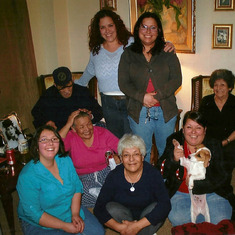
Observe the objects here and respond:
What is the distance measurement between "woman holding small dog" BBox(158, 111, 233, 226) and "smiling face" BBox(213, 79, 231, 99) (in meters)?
0.88

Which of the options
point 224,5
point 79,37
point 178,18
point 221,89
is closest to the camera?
point 221,89

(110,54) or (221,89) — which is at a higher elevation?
(110,54)

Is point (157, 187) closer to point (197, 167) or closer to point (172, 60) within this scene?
point (197, 167)

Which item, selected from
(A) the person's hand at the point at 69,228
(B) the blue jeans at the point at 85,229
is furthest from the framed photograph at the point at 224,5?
(A) the person's hand at the point at 69,228

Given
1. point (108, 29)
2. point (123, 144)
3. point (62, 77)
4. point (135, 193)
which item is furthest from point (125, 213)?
point (108, 29)

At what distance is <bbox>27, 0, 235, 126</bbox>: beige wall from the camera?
357cm

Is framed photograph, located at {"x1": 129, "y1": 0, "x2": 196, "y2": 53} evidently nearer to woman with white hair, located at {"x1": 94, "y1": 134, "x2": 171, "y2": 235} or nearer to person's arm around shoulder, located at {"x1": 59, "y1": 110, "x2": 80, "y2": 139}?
person's arm around shoulder, located at {"x1": 59, "y1": 110, "x2": 80, "y2": 139}

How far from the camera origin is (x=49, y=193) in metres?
2.04

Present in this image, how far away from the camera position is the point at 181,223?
2.19 meters

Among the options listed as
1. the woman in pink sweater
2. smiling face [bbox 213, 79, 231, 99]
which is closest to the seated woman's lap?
the woman in pink sweater

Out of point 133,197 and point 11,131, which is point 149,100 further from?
point 11,131

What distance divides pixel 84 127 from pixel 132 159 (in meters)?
0.67

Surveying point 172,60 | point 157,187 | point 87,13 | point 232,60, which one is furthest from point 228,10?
point 157,187

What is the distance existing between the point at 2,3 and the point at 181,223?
9.46ft
